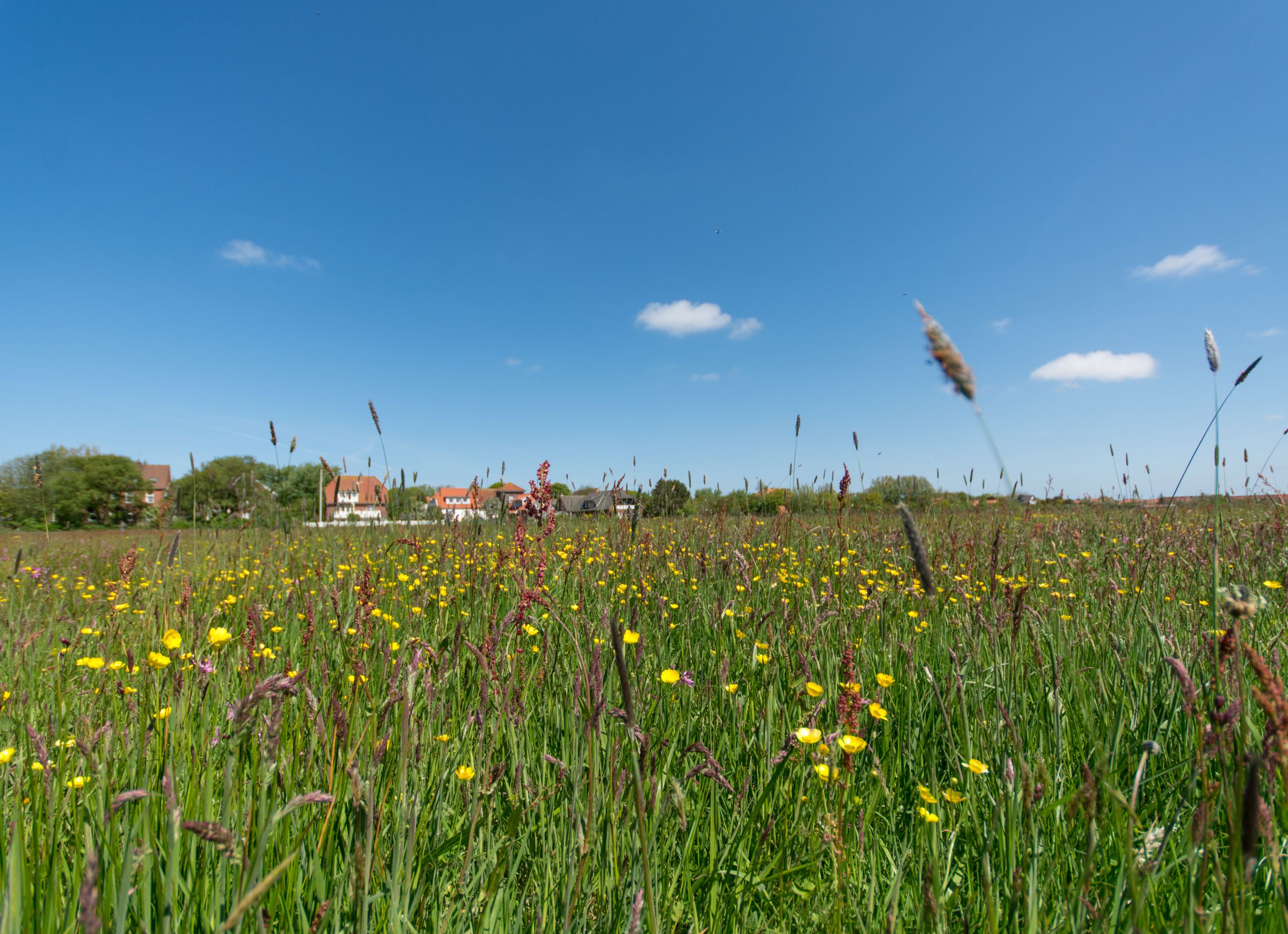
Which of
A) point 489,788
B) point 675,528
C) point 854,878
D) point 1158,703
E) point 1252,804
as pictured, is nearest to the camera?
point 1252,804

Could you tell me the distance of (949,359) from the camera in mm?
1069

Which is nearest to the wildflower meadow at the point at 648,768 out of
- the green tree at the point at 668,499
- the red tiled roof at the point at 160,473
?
the green tree at the point at 668,499

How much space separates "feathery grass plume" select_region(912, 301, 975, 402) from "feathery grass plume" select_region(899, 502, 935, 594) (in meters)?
0.25

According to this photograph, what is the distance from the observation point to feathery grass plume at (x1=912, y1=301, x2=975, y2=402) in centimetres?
106

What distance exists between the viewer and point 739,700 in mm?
2016

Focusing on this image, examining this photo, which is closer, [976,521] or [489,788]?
[489,788]

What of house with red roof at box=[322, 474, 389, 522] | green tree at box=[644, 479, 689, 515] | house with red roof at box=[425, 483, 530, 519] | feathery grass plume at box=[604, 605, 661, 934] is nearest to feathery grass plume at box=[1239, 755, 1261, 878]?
feathery grass plume at box=[604, 605, 661, 934]

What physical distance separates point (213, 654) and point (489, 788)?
210cm

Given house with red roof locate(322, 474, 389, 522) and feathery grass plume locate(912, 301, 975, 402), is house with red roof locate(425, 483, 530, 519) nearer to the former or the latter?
house with red roof locate(322, 474, 389, 522)

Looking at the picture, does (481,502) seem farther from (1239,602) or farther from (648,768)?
(1239,602)

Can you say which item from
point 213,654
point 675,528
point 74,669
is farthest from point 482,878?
point 675,528

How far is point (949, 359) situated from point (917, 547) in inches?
15.1

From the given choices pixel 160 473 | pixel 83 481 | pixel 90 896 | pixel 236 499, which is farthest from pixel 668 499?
pixel 160 473

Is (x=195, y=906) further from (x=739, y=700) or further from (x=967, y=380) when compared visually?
(x=967, y=380)
